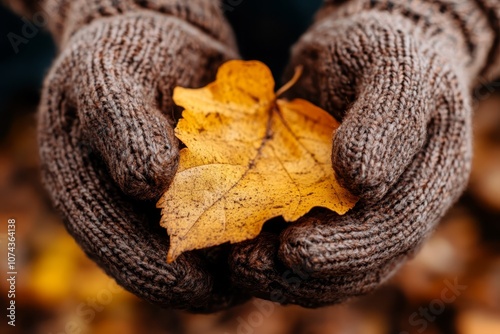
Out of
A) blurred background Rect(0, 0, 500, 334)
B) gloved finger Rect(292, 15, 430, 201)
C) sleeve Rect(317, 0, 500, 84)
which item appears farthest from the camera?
blurred background Rect(0, 0, 500, 334)

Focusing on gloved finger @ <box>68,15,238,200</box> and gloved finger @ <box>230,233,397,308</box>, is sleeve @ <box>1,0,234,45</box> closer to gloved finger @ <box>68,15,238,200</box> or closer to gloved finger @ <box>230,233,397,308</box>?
gloved finger @ <box>68,15,238,200</box>

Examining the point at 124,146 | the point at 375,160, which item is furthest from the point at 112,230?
the point at 375,160

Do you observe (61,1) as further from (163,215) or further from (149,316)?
(149,316)

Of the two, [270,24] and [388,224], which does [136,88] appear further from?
[270,24]

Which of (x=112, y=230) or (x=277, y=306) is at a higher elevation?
(x=112, y=230)

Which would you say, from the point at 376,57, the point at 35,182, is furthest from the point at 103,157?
the point at 35,182

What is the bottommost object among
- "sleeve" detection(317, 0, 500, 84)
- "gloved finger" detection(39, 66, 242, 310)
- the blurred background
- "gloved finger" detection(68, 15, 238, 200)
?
the blurred background

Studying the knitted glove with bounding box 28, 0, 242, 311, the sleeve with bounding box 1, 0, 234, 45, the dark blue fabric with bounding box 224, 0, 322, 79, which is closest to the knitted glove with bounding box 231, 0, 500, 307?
the knitted glove with bounding box 28, 0, 242, 311
